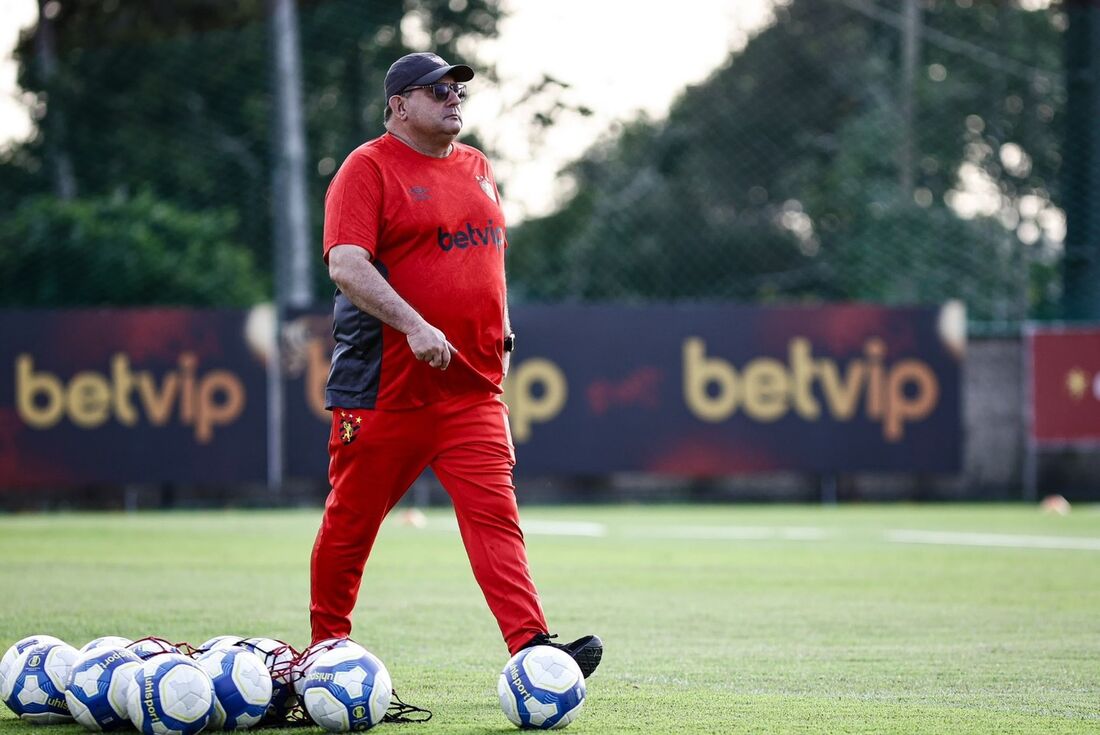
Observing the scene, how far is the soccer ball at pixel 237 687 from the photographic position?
536 cm

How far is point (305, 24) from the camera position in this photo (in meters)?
30.0

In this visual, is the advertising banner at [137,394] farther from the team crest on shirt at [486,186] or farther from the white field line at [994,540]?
the team crest on shirt at [486,186]

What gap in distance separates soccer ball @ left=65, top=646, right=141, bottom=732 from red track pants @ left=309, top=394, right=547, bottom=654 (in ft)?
2.49

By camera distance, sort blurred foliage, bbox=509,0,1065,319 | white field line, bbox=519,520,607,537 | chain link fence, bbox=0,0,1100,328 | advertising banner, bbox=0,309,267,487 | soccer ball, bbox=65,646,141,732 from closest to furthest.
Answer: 1. soccer ball, bbox=65,646,141,732
2. white field line, bbox=519,520,607,537
3. advertising banner, bbox=0,309,267,487
4. chain link fence, bbox=0,0,1100,328
5. blurred foliage, bbox=509,0,1065,319

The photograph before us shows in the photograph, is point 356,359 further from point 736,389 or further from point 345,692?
point 736,389

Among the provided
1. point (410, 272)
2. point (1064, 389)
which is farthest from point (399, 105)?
point (1064, 389)

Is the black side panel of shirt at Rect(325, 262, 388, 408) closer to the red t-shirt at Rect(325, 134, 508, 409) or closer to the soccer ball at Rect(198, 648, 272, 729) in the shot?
the red t-shirt at Rect(325, 134, 508, 409)

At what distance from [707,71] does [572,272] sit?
5.98m

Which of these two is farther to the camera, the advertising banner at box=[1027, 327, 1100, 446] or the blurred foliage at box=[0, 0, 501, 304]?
the blurred foliage at box=[0, 0, 501, 304]

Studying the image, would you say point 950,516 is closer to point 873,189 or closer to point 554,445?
point 554,445

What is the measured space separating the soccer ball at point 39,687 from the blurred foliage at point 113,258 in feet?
70.8

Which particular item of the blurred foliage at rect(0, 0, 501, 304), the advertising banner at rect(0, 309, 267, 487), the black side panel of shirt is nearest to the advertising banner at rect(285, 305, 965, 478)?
the advertising banner at rect(0, 309, 267, 487)

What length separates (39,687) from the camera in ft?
18.3

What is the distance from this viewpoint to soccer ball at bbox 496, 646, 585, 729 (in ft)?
17.7
